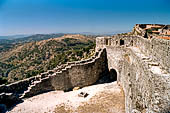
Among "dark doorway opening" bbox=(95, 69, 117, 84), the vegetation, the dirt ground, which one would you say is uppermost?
"dark doorway opening" bbox=(95, 69, 117, 84)

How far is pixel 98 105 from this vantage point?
412 inches

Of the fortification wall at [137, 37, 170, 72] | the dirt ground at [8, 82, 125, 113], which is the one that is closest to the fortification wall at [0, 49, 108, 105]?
the dirt ground at [8, 82, 125, 113]

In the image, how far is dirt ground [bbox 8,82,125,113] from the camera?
1017 cm

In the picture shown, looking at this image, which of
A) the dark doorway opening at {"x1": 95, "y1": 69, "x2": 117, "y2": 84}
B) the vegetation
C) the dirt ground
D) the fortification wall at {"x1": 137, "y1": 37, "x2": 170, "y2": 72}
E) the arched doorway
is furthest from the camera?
the vegetation

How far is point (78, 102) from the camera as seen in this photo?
37.6ft

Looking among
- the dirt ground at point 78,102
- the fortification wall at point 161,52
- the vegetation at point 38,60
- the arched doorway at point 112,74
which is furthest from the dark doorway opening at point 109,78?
the vegetation at point 38,60

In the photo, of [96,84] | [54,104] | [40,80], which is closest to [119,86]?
[96,84]

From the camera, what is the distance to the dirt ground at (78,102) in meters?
10.2

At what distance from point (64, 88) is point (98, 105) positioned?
5.13 meters

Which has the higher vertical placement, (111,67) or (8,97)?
(111,67)

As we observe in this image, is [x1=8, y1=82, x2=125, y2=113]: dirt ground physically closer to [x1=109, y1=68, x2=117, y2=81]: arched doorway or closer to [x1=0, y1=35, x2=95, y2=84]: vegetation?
[x1=109, y1=68, x2=117, y2=81]: arched doorway

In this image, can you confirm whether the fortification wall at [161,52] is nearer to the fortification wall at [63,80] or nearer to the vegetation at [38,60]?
the fortification wall at [63,80]

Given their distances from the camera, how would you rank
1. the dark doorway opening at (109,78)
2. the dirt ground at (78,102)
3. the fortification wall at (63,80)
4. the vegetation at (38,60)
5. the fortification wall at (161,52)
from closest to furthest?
the fortification wall at (161,52), the dirt ground at (78,102), the fortification wall at (63,80), the dark doorway opening at (109,78), the vegetation at (38,60)

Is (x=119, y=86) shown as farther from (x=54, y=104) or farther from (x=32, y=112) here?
(x=32, y=112)
